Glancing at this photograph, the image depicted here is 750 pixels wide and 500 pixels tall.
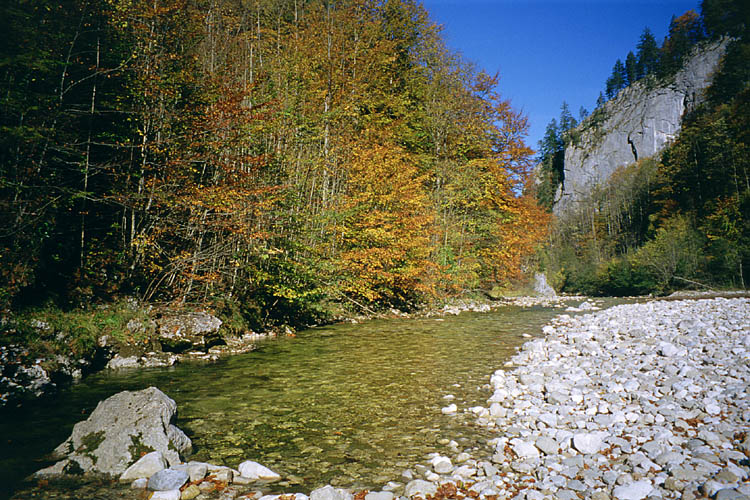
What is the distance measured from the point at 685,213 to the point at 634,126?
2123 inches

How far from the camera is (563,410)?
482cm

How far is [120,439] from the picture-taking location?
3924 millimetres

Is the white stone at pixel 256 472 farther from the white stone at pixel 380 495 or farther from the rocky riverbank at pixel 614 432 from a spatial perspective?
the white stone at pixel 380 495

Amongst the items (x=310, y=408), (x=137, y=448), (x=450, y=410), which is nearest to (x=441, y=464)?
(x=450, y=410)

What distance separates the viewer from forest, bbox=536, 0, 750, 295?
27.2 metres

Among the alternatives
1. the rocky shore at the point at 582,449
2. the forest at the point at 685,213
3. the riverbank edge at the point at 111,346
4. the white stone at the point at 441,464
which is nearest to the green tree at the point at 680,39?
the forest at the point at 685,213

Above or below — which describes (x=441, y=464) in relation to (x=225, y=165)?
below

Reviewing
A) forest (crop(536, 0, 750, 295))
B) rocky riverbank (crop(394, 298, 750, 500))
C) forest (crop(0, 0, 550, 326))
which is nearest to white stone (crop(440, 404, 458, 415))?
rocky riverbank (crop(394, 298, 750, 500))

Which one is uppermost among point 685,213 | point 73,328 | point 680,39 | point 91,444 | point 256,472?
point 680,39

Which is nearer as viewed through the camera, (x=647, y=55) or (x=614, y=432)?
(x=614, y=432)

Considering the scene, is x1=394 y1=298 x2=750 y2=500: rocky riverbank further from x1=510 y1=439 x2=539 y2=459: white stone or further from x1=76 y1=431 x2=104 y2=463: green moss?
x1=76 y1=431 x2=104 y2=463: green moss

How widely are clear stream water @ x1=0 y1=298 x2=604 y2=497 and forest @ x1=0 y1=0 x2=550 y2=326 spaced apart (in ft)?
10.3

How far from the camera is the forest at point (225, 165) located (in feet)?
25.9

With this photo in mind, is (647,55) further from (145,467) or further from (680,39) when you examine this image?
(145,467)
